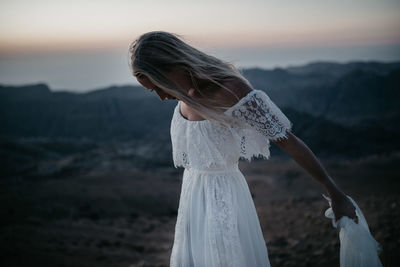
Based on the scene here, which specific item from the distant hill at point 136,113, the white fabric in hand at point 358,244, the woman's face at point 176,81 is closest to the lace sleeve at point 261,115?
the woman's face at point 176,81

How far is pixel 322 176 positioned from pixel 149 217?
9.91 meters

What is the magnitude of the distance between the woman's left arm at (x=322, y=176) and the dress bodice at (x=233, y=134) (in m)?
0.07

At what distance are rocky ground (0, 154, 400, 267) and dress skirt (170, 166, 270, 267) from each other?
251cm

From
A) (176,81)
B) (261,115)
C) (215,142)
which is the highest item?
(176,81)

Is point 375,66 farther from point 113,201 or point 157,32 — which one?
point 157,32

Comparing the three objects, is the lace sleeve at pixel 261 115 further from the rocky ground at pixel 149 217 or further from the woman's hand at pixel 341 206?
the rocky ground at pixel 149 217

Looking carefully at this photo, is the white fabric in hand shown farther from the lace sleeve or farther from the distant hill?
the distant hill

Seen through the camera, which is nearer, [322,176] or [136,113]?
[322,176]

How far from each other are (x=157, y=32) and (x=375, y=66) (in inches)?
2541

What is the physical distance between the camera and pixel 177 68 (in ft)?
4.65

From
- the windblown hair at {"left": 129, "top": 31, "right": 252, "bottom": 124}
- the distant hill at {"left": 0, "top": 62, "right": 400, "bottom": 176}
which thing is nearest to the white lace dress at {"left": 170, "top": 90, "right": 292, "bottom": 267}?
the windblown hair at {"left": 129, "top": 31, "right": 252, "bottom": 124}

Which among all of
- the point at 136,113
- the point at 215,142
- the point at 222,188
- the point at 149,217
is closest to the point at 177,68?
the point at 215,142

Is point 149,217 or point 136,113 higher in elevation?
point 136,113

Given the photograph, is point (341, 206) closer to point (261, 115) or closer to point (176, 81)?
point (261, 115)
